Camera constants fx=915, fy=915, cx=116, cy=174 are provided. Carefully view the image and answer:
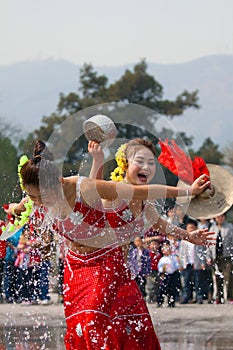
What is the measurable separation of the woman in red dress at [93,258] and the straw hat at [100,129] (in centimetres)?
29

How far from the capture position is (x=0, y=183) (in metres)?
10.0

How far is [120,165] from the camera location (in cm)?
609

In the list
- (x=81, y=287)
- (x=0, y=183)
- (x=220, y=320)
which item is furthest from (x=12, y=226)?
(x=220, y=320)

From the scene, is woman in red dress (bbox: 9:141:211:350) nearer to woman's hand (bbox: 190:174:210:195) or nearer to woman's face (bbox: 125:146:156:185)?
woman's face (bbox: 125:146:156:185)

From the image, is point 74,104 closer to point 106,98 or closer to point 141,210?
point 106,98

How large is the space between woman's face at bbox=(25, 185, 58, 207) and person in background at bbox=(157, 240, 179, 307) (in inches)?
276

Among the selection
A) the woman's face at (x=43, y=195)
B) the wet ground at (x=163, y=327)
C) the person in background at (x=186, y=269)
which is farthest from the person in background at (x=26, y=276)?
the woman's face at (x=43, y=195)

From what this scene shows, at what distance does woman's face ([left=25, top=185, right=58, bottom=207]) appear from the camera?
5.19 m

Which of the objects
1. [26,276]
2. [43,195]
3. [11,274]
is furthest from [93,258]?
[11,274]

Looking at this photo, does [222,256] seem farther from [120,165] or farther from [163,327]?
[120,165]

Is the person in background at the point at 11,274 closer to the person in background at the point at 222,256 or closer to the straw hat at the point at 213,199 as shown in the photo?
the person in background at the point at 222,256

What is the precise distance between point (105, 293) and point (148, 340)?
1.23ft

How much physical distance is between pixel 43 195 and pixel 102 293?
683 mm

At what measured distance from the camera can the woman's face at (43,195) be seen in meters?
5.19
